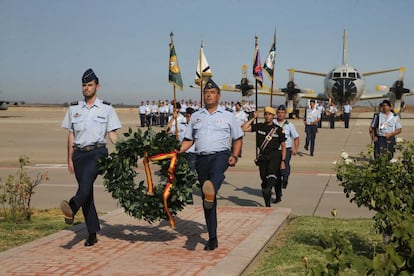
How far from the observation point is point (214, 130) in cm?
673

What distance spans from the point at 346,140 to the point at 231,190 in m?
15.9

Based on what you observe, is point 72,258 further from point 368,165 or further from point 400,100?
point 400,100

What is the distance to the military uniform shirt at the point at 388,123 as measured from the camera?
43.9 ft

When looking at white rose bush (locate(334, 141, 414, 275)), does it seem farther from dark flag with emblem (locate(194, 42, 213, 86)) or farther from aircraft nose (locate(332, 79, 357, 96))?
aircraft nose (locate(332, 79, 357, 96))

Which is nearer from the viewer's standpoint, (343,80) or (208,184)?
(208,184)

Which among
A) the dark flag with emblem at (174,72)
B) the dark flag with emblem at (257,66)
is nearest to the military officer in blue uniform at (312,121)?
the dark flag with emblem at (257,66)

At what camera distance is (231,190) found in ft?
40.6

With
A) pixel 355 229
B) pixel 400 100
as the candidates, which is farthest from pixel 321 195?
pixel 400 100

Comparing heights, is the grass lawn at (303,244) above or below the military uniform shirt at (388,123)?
below

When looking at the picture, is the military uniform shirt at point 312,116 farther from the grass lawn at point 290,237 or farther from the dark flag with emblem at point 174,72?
the grass lawn at point 290,237

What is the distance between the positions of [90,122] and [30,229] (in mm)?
2381

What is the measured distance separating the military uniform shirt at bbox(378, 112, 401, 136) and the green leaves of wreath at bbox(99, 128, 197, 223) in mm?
8037

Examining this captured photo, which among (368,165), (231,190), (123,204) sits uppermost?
(368,165)

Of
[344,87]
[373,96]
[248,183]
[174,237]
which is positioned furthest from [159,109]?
[174,237]
